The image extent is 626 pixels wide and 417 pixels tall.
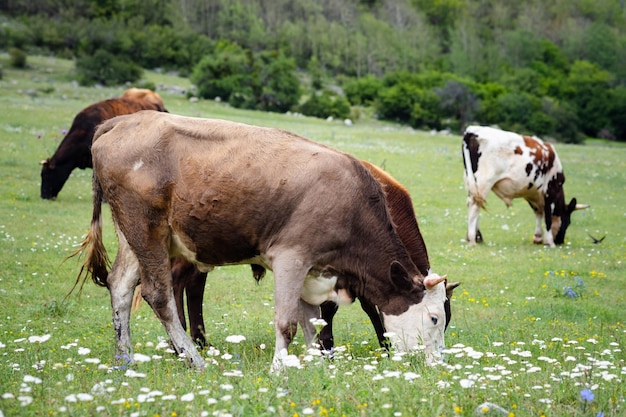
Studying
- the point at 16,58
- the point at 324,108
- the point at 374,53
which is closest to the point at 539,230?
the point at 324,108

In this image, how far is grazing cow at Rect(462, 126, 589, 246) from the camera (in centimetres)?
1953

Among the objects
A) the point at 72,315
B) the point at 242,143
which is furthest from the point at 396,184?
the point at 72,315

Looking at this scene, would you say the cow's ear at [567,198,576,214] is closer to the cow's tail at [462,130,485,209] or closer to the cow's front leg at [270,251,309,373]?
the cow's tail at [462,130,485,209]

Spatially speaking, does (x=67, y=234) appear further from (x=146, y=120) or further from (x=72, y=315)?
(x=146, y=120)

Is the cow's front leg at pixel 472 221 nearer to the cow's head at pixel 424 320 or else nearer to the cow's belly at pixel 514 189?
the cow's belly at pixel 514 189

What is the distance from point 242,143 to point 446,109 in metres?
76.9

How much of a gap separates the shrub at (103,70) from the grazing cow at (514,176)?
46502 millimetres

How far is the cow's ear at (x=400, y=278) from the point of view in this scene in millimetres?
8703

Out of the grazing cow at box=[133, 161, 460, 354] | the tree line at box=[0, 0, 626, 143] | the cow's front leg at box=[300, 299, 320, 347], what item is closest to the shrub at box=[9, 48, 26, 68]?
the tree line at box=[0, 0, 626, 143]

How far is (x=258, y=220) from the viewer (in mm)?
8320

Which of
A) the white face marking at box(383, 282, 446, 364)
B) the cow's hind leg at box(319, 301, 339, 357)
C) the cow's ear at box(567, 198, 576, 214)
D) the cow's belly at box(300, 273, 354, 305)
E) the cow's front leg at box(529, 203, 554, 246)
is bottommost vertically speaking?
the cow's front leg at box(529, 203, 554, 246)

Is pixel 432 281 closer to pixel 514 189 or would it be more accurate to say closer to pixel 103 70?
pixel 514 189

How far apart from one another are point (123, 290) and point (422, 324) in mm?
3550

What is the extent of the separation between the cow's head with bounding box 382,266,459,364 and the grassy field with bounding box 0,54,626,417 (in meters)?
0.29
